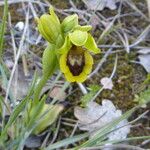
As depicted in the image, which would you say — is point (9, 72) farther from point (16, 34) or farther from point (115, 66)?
point (115, 66)

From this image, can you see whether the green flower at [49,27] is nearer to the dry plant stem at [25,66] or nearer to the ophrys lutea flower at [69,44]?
the ophrys lutea flower at [69,44]

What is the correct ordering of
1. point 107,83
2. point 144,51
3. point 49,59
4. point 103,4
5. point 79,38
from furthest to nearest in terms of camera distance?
1. point 103,4
2. point 144,51
3. point 107,83
4. point 49,59
5. point 79,38

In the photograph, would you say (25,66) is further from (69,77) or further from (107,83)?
(69,77)

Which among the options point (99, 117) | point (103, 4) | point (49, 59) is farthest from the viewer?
point (103, 4)

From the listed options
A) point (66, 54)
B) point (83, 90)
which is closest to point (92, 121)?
point (83, 90)

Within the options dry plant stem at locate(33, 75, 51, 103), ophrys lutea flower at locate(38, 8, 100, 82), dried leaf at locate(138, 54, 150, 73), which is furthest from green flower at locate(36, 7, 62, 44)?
dried leaf at locate(138, 54, 150, 73)

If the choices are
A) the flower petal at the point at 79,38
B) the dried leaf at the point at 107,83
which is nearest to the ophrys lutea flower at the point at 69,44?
the flower petal at the point at 79,38

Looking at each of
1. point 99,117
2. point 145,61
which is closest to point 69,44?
point 99,117
